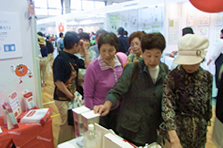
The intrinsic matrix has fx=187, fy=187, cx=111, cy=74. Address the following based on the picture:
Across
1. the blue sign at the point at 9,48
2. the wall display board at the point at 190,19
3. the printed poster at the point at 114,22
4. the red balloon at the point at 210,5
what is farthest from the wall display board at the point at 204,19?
the blue sign at the point at 9,48

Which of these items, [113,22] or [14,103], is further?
[113,22]

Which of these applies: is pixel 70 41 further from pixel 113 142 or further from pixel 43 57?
pixel 43 57

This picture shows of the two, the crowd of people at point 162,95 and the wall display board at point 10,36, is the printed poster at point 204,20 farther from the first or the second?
the wall display board at point 10,36

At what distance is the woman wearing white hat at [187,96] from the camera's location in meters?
1.06

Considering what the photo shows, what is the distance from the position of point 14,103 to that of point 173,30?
12.8 ft

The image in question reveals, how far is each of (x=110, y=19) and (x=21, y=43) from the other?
4588 mm

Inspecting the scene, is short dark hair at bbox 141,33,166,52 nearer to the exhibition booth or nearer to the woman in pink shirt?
the woman in pink shirt

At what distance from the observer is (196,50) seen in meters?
1.05

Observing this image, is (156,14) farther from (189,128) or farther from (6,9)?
(189,128)

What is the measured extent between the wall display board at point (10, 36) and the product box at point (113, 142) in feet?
5.34

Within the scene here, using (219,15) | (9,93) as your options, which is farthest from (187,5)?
(9,93)

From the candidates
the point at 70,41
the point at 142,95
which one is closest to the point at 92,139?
the point at 142,95

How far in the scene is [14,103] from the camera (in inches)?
77.9

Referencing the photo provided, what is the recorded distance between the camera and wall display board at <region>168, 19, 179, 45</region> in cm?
456
